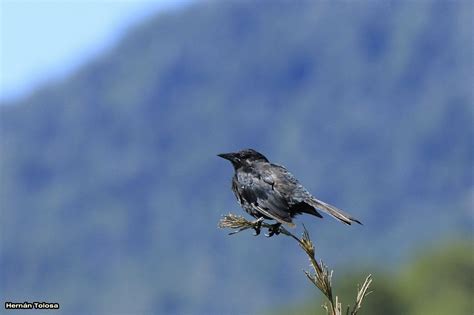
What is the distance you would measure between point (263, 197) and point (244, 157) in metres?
0.83

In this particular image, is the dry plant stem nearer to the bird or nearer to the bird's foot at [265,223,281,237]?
the bird's foot at [265,223,281,237]

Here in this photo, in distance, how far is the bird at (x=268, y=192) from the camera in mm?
10633

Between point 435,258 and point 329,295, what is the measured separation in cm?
7170

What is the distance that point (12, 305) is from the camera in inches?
339

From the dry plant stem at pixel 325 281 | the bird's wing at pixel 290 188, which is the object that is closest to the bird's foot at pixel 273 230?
the bird's wing at pixel 290 188

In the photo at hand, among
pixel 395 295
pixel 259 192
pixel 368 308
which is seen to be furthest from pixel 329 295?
pixel 395 295

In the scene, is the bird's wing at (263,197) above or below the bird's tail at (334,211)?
above

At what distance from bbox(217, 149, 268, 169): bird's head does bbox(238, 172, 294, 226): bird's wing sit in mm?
174

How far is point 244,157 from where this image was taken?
1161 centimetres

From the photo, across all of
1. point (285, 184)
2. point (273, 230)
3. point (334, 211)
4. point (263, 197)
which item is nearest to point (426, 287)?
point (285, 184)

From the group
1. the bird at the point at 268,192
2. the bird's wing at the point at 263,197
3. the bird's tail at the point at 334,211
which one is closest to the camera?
the bird's tail at the point at 334,211

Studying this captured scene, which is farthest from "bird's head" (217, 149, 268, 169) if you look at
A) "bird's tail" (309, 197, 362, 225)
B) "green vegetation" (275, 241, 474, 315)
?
"green vegetation" (275, 241, 474, 315)

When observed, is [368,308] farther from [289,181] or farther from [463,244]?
[289,181]

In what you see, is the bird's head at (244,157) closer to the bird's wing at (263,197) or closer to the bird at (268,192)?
the bird at (268,192)
